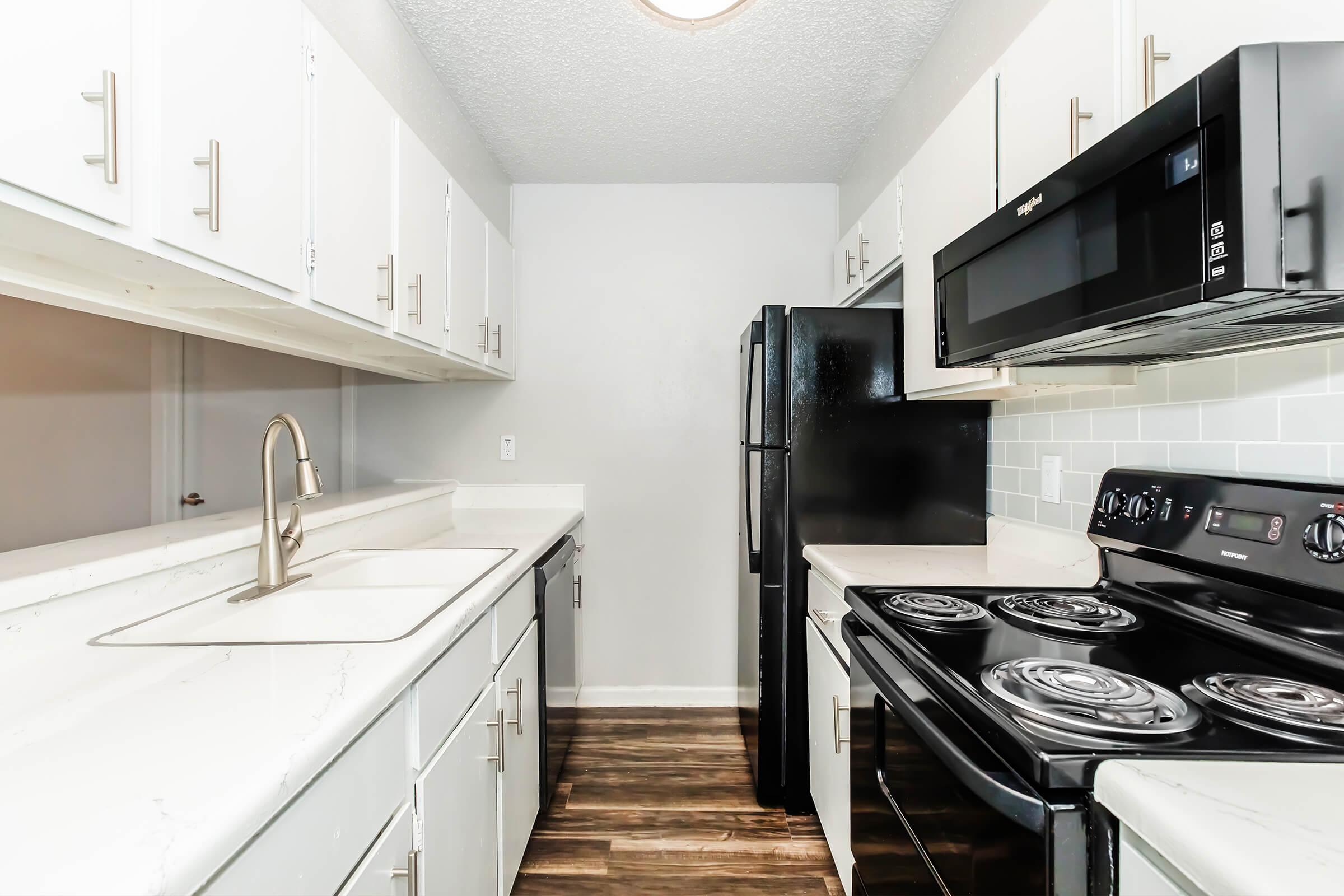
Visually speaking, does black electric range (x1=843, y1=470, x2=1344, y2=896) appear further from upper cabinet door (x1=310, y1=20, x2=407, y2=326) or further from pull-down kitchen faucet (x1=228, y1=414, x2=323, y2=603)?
upper cabinet door (x1=310, y1=20, x2=407, y2=326)

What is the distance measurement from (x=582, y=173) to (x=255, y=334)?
5.88 ft

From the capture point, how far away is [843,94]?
2.23 metres

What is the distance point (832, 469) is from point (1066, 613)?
0.88 meters

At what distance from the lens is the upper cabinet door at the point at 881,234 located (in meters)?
2.01

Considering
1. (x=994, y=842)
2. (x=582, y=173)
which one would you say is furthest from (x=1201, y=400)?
(x=582, y=173)

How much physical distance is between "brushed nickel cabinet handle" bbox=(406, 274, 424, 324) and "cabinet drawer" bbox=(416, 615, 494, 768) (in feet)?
2.82

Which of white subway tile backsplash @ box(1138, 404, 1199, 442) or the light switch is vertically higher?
white subway tile backsplash @ box(1138, 404, 1199, 442)

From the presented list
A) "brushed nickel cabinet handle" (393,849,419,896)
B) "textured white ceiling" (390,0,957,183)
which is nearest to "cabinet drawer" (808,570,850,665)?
"brushed nickel cabinet handle" (393,849,419,896)

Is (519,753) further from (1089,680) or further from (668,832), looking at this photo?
(1089,680)

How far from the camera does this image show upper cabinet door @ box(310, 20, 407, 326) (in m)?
1.28

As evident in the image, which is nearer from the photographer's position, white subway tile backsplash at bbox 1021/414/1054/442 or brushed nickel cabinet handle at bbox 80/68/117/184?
brushed nickel cabinet handle at bbox 80/68/117/184

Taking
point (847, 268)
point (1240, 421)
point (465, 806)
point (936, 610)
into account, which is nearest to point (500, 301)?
point (847, 268)

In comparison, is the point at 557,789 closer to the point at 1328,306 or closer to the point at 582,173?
the point at 1328,306

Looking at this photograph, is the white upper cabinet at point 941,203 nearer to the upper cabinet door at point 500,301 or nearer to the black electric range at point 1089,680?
the black electric range at point 1089,680
